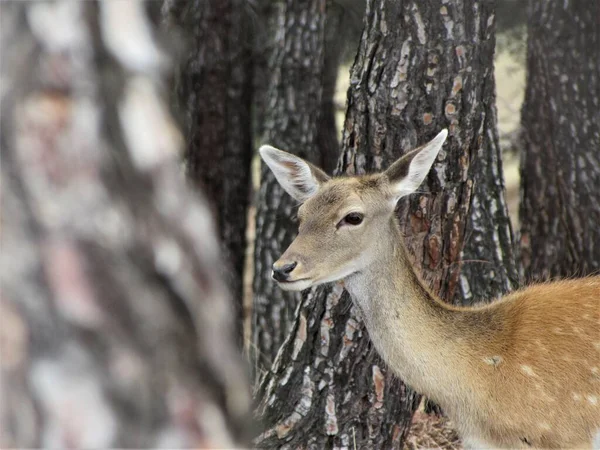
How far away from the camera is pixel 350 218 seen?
4.84 meters

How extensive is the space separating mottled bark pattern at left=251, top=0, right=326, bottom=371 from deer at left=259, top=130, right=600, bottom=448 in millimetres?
4039

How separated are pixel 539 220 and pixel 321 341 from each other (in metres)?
3.80

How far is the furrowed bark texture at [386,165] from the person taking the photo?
16.7 feet

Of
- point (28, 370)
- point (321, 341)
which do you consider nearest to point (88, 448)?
point (28, 370)

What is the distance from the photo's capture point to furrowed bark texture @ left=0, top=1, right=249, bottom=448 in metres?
1.37

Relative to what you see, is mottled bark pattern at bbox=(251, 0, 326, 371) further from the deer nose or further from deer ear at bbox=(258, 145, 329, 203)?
the deer nose

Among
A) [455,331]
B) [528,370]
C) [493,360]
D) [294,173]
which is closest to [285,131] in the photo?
[294,173]

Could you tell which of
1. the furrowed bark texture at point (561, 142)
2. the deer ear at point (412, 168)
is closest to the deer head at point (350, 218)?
the deer ear at point (412, 168)

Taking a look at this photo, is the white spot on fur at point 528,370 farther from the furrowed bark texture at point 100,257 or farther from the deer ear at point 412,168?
the furrowed bark texture at point 100,257

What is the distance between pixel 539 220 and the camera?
8.31m

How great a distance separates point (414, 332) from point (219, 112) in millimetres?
6264

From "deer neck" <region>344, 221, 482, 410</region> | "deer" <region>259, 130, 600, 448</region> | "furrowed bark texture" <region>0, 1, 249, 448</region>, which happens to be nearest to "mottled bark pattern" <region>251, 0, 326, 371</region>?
"deer" <region>259, 130, 600, 448</region>

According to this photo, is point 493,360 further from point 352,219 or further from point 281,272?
point 281,272

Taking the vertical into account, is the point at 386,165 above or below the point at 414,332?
above
